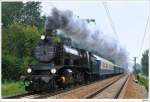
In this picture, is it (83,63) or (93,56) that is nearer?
(83,63)

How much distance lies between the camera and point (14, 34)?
61.7ft

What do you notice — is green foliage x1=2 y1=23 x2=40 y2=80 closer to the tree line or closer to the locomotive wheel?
the tree line

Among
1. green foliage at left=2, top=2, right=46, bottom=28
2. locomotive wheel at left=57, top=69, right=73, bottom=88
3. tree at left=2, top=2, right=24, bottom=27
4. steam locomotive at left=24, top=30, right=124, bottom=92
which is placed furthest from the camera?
locomotive wheel at left=57, top=69, right=73, bottom=88

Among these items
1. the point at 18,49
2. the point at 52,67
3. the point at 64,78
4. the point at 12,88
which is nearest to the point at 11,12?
the point at 18,49

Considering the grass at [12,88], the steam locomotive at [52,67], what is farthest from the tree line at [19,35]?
the steam locomotive at [52,67]

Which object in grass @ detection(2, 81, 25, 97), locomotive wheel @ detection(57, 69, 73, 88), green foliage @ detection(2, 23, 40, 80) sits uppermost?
green foliage @ detection(2, 23, 40, 80)

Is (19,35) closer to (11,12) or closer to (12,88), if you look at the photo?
(11,12)

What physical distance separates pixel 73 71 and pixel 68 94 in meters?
3.71

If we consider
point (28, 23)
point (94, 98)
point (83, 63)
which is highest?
point (28, 23)

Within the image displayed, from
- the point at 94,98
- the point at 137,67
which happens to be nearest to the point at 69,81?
the point at 94,98

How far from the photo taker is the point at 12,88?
18.2m

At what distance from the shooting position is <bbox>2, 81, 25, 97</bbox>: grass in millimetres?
17291

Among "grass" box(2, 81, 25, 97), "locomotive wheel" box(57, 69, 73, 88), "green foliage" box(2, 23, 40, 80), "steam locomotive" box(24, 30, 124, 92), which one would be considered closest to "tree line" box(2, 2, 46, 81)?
"green foliage" box(2, 23, 40, 80)

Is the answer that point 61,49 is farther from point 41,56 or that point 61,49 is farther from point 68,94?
point 68,94
